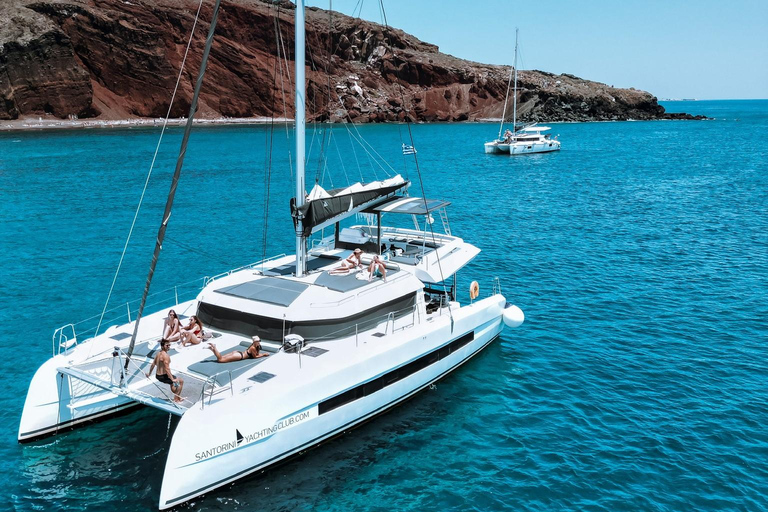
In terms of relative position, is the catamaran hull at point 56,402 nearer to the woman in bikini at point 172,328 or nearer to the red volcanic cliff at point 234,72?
the woman in bikini at point 172,328

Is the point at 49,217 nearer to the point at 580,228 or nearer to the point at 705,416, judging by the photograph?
the point at 580,228

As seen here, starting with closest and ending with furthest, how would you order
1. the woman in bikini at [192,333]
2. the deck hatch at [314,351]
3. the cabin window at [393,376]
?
the cabin window at [393,376] < the deck hatch at [314,351] < the woman in bikini at [192,333]

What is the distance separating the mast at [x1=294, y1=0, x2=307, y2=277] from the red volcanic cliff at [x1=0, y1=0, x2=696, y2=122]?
71.7 m

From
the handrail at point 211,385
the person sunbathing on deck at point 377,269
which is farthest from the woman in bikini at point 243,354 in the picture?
the person sunbathing on deck at point 377,269

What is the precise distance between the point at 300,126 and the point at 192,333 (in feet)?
20.2

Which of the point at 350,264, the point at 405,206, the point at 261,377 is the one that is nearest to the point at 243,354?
the point at 261,377

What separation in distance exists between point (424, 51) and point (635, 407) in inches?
5823

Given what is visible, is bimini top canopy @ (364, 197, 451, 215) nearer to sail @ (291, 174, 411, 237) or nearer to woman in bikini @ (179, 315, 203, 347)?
sail @ (291, 174, 411, 237)

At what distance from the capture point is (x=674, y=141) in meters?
100

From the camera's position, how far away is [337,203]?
18.1 metres

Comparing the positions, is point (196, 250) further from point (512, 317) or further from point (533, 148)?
point (533, 148)

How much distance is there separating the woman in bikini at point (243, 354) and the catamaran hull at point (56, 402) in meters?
2.71

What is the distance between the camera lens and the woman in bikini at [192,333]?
15727mm

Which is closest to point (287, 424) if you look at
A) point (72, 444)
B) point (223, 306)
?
point (223, 306)
